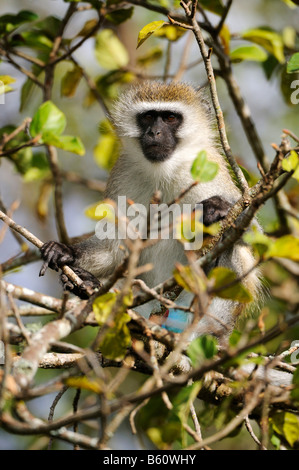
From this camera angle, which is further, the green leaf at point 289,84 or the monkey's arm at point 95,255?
the green leaf at point 289,84

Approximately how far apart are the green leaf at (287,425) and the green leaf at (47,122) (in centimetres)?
215

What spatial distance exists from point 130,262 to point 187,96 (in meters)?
3.68

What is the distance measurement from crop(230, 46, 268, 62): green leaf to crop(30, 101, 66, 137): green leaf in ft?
7.89

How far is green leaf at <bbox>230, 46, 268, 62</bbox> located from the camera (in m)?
5.58

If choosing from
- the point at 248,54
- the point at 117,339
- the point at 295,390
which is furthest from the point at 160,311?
the point at 248,54

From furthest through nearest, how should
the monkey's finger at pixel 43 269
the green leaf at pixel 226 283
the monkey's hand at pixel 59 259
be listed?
the monkey's hand at pixel 59 259 → the monkey's finger at pixel 43 269 → the green leaf at pixel 226 283

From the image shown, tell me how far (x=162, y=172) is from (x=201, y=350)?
2738 millimetres

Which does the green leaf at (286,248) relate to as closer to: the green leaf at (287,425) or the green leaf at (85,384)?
the green leaf at (85,384)

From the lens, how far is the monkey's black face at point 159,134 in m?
5.47

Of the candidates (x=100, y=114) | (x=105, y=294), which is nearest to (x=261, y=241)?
(x=105, y=294)

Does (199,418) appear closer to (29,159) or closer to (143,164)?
(143,164)

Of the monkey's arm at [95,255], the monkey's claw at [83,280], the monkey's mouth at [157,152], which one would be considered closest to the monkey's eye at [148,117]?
the monkey's mouth at [157,152]

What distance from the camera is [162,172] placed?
5555mm

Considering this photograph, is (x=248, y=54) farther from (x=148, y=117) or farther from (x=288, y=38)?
(x=148, y=117)
